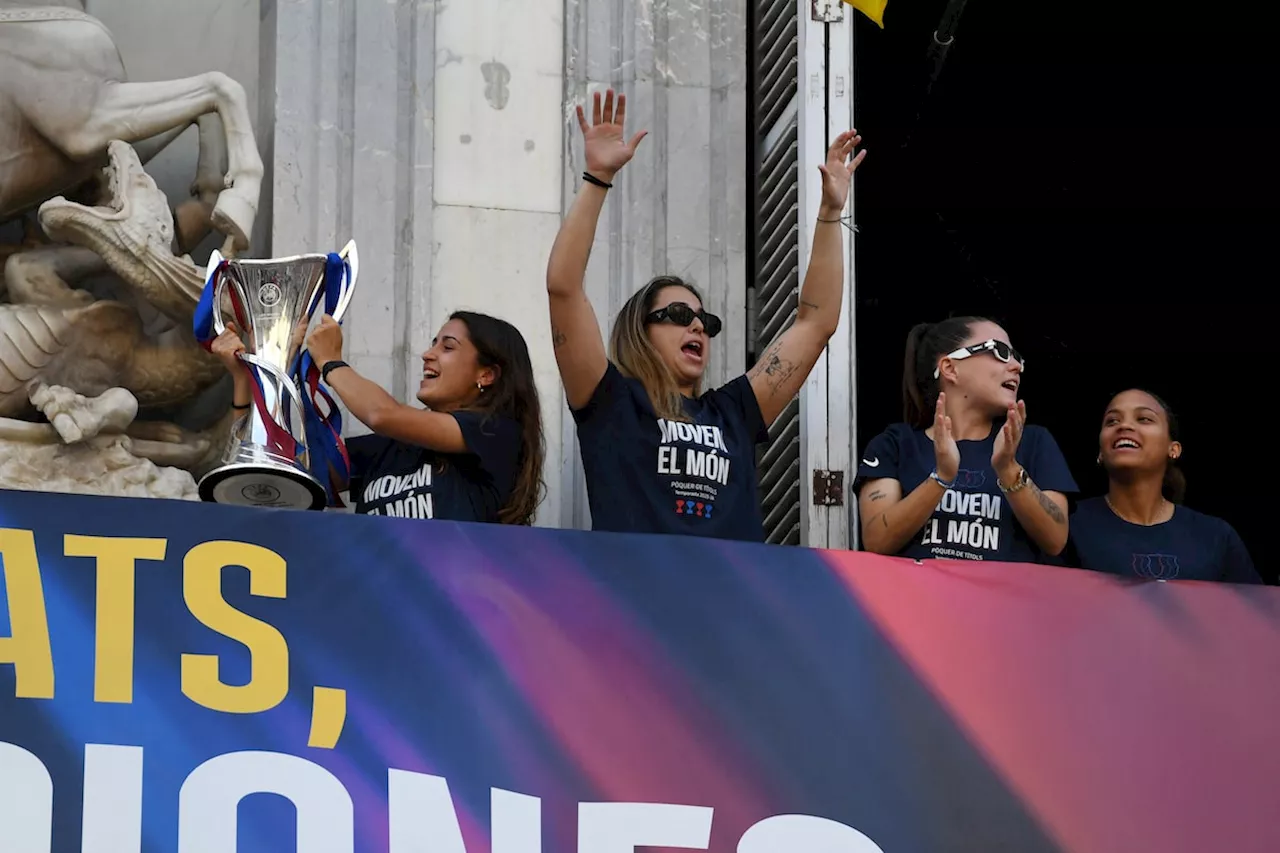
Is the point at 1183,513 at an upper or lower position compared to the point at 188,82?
lower

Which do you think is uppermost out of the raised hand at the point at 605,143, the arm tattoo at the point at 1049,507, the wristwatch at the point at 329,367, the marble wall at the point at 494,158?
the marble wall at the point at 494,158

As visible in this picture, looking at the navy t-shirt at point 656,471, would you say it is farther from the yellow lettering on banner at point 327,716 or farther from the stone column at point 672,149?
the stone column at point 672,149

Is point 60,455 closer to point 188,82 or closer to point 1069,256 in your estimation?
point 188,82

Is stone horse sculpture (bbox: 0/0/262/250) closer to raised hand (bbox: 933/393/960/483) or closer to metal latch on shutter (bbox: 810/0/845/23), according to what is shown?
metal latch on shutter (bbox: 810/0/845/23)

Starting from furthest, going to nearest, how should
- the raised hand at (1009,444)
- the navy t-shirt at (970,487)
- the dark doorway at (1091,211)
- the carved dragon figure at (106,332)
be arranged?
the dark doorway at (1091,211), the carved dragon figure at (106,332), the navy t-shirt at (970,487), the raised hand at (1009,444)

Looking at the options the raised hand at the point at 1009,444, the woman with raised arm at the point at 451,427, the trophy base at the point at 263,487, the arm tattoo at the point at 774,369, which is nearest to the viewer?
the trophy base at the point at 263,487

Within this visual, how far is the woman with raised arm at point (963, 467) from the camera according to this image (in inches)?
268

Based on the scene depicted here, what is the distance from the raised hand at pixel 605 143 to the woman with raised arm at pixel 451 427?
0.70 meters

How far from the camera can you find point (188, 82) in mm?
7898

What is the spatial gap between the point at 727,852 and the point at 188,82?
127 inches

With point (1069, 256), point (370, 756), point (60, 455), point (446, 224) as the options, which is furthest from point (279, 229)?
point (1069, 256)

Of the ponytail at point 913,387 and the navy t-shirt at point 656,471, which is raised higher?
the ponytail at point 913,387

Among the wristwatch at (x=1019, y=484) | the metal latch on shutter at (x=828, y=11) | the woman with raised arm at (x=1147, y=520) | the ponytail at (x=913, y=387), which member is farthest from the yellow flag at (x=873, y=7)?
the wristwatch at (x=1019, y=484)

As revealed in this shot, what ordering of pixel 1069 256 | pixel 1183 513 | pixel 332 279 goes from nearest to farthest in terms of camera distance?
pixel 332 279
pixel 1183 513
pixel 1069 256
